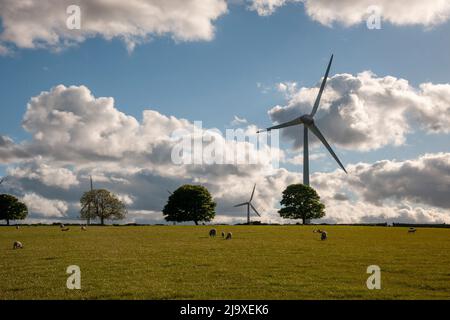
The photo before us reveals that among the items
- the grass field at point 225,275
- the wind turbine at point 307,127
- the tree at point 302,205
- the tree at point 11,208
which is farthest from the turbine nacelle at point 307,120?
the tree at point 11,208

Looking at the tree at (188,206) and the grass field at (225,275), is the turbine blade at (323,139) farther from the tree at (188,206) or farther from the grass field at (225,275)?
the grass field at (225,275)

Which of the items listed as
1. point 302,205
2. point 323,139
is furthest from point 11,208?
point 323,139

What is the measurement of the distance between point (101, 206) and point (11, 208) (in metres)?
31.7

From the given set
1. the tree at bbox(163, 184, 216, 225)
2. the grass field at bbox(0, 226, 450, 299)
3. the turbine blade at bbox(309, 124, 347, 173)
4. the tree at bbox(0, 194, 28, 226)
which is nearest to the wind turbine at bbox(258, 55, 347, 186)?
the turbine blade at bbox(309, 124, 347, 173)

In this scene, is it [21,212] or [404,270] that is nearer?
[404,270]

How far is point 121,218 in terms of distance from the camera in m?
146

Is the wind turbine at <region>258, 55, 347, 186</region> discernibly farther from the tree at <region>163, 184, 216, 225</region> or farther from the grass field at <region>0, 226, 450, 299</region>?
the grass field at <region>0, 226, 450, 299</region>

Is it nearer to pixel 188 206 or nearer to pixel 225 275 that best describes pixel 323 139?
pixel 188 206
